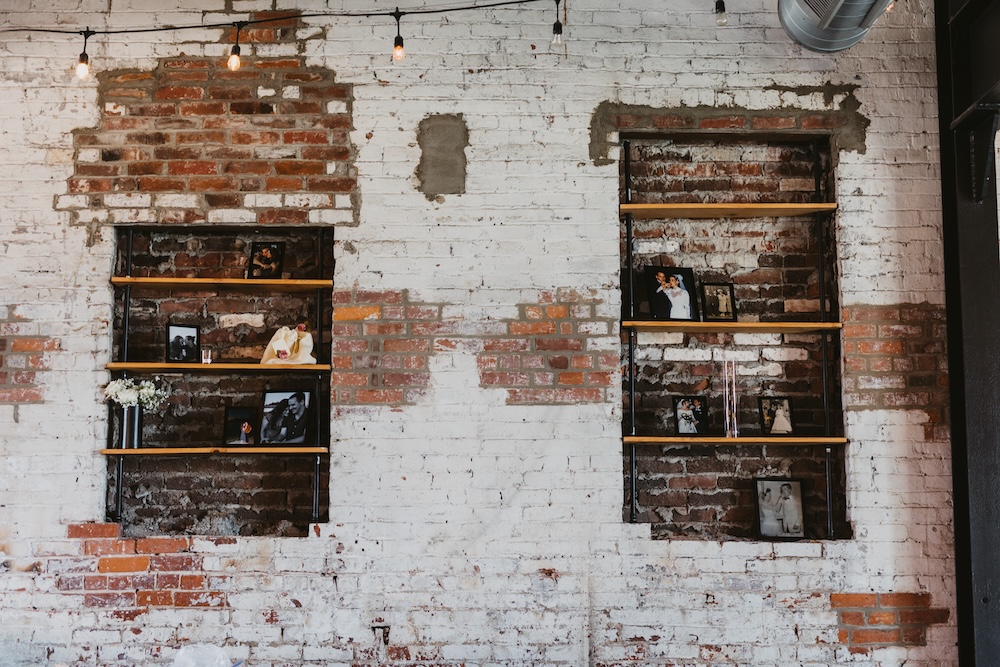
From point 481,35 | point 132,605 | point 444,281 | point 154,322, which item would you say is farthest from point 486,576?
point 481,35

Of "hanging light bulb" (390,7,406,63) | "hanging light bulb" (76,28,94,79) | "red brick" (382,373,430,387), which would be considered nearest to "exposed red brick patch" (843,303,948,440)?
"red brick" (382,373,430,387)

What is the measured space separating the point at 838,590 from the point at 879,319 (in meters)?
1.13

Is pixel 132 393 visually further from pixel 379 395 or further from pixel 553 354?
pixel 553 354

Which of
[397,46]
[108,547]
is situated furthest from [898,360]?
[108,547]

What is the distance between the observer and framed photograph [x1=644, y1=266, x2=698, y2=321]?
11.2 feet

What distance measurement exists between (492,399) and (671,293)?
2.97ft

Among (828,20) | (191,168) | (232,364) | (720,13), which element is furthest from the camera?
(191,168)

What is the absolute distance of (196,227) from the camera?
3445 millimetres

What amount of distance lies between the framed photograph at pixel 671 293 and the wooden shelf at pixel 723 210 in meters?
0.24

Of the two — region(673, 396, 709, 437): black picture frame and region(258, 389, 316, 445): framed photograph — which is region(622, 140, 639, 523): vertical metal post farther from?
region(258, 389, 316, 445): framed photograph

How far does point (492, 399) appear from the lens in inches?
131

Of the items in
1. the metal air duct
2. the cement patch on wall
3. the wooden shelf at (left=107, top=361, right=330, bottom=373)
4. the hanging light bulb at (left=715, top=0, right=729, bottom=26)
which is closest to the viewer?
the metal air duct

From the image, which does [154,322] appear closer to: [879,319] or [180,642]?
[180,642]

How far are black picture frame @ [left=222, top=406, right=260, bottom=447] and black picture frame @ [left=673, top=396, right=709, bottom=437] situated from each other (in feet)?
5.93
